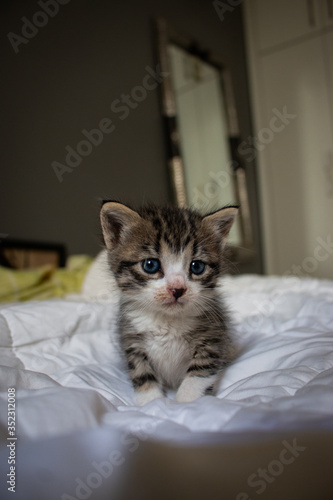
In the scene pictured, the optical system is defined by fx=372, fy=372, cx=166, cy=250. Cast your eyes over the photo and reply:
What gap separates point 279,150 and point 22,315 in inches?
163

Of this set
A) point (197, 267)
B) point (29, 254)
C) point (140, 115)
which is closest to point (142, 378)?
point (197, 267)

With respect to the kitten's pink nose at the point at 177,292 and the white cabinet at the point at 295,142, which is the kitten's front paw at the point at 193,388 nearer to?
the kitten's pink nose at the point at 177,292

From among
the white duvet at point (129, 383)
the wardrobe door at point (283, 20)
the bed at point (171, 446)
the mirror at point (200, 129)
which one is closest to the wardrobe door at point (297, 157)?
the wardrobe door at point (283, 20)

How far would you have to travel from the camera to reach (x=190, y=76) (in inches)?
149

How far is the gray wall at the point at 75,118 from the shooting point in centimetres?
220

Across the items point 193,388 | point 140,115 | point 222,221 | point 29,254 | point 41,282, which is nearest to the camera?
point 193,388

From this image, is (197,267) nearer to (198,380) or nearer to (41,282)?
(198,380)

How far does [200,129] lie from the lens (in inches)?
153

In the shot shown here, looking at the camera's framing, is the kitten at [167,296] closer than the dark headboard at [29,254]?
Yes

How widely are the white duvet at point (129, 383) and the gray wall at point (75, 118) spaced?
3.15ft

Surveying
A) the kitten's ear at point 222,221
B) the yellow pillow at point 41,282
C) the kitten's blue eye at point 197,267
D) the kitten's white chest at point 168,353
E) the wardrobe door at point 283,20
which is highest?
the wardrobe door at point 283,20

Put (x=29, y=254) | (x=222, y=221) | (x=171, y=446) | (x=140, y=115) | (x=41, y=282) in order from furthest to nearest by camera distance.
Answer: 1. (x=140, y=115)
2. (x=29, y=254)
3. (x=41, y=282)
4. (x=222, y=221)
5. (x=171, y=446)

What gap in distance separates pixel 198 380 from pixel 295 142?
4.11m

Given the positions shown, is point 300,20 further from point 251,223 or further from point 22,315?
point 22,315
